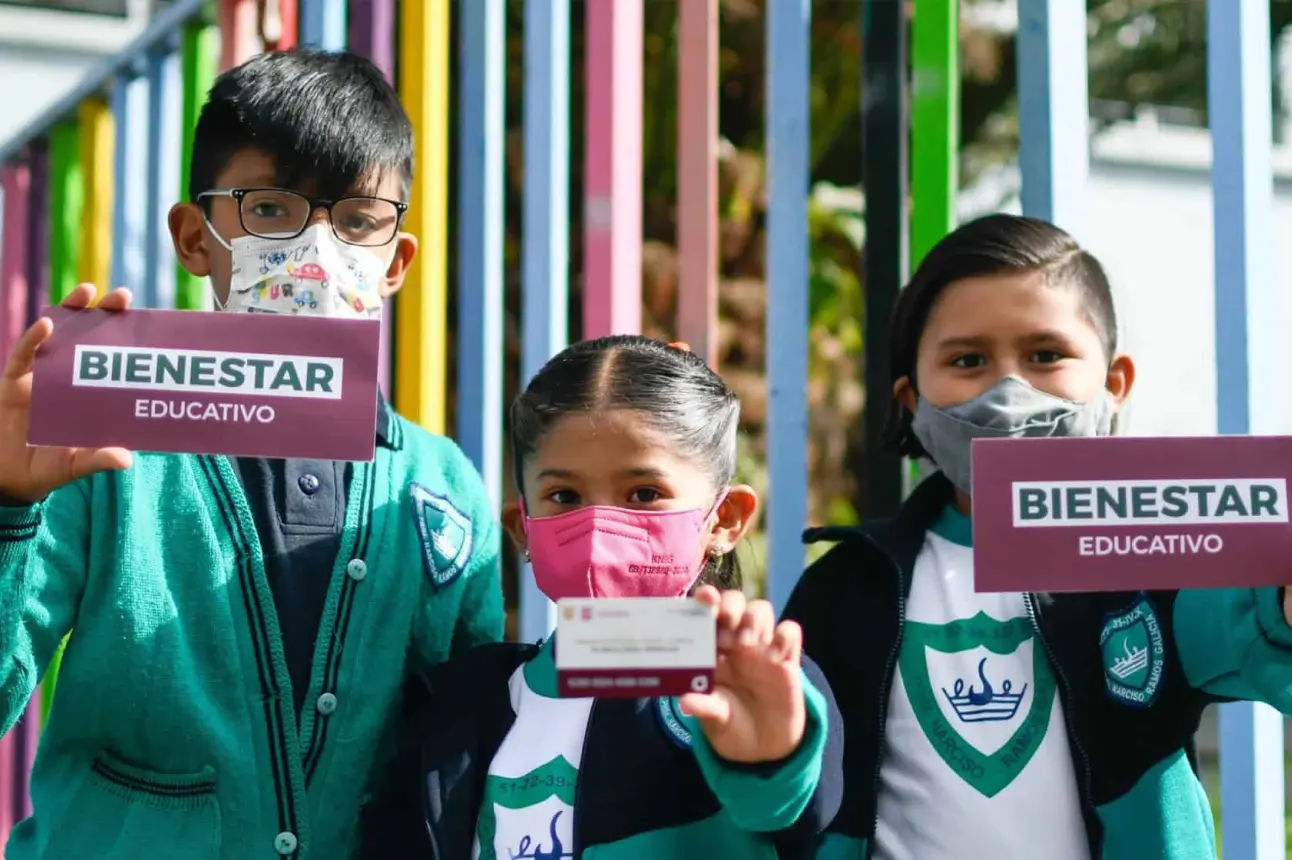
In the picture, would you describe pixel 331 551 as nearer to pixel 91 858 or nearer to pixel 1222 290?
pixel 91 858

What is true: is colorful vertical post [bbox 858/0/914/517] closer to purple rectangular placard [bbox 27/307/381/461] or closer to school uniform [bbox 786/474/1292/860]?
school uniform [bbox 786/474/1292/860]

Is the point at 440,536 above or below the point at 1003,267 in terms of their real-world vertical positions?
below

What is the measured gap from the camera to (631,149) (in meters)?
3.12

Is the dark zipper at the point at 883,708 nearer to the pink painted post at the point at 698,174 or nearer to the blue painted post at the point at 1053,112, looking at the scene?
the blue painted post at the point at 1053,112

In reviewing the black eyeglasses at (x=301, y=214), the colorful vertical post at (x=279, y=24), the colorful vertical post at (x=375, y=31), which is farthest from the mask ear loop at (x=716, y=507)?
the colorful vertical post at (x=279, y=24)

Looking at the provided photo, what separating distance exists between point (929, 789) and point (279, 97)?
1310 mm

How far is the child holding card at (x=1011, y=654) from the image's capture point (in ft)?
6.56

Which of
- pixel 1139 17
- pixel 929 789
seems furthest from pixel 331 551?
pixel 1139 17

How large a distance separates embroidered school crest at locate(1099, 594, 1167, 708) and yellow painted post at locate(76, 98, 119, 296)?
3.64 metres

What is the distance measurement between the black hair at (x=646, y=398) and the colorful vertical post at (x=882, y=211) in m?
0.59

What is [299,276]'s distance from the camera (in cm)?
216

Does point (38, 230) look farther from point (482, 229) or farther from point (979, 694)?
point (979, 694)

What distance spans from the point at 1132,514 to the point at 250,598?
112 cm

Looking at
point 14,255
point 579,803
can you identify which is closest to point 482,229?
point 579,803
